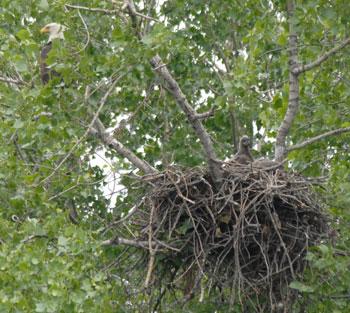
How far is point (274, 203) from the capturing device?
25.7 ft

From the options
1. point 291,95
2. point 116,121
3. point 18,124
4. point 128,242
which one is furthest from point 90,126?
point 116,121

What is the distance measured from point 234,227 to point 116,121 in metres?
3.18

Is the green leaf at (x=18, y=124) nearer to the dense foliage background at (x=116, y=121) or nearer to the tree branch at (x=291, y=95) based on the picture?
the dense foliage background at (x=116, y=121)

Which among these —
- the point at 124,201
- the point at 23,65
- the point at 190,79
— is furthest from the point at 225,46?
the point at 23,65

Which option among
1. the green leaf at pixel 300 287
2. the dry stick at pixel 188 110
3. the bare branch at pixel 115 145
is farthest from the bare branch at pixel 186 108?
the green leaf at pixel 300 287

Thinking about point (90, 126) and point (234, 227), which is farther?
point (234, 227)

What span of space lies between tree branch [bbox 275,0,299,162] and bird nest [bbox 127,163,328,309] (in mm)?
301

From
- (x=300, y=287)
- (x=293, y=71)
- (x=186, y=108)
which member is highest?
(x=293, y=71)

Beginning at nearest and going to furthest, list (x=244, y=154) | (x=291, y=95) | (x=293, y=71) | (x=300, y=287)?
(x=300, y=287) → (x=293, y=71) → (x=291, y=95) → (x=244, y=154)

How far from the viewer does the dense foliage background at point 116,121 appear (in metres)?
7.12

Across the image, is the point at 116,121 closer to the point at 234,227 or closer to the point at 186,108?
the point at 186,108

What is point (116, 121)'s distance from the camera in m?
10.4

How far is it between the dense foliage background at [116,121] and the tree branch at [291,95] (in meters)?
0.08

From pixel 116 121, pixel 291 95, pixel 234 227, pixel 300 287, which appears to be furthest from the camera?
pixel 116 121
